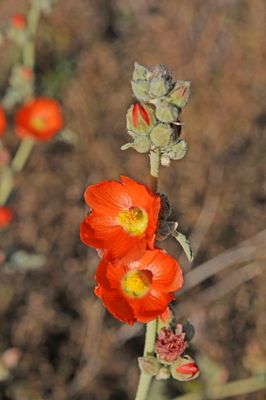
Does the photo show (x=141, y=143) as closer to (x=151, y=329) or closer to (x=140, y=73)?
(x=140, y=73)

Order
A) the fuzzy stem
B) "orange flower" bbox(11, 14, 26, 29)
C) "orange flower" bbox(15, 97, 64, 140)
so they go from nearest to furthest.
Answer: the fuzzy stem, "orange flower" bbox(11, 14, 26, 29), "orange flower" bbox(15, 97, 64, 140)

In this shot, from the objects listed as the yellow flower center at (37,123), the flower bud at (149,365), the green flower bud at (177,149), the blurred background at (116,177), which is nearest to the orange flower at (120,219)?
the green flower bud at (177,149)

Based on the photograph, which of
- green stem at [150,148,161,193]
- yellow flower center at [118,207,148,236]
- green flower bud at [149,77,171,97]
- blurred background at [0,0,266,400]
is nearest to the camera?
green flower bud at [149,77,171,97]

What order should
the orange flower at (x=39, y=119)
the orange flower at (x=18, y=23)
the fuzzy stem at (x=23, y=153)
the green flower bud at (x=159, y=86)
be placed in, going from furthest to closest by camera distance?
1. the orange flower at (x=39, y=119)
2. the orange flower at (x=18, y=23)
3. the fuzzy stem at (x=23, y=153)
4. the green flower bud at (x=159, y=86)

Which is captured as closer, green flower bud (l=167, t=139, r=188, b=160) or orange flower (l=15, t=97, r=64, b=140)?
green flower bud (l=167, t=139, r=188, b=160)

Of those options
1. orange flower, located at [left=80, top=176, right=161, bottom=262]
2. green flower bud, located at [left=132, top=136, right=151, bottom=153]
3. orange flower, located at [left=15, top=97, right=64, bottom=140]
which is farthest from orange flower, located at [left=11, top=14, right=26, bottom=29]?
green flower bud, located at [left=132, top=136, right=151, bottom=153]

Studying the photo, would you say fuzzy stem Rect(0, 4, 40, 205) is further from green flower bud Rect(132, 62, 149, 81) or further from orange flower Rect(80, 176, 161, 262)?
green flower bud Rect(132, 62, 149, 81)

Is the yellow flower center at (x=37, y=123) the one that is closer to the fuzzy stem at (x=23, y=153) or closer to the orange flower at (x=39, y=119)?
the orange flower at (x=39, y=119)
